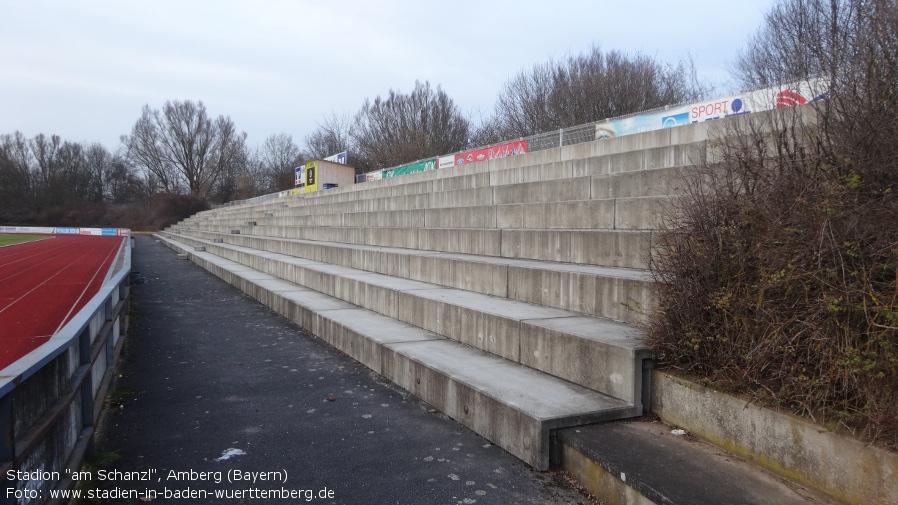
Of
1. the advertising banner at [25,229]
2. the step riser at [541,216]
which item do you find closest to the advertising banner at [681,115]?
the step riser at [541,216]

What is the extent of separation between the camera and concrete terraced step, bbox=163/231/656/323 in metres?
4.33

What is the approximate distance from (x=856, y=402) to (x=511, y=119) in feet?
118

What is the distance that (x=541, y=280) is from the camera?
5488 mm

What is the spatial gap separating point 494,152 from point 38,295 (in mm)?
11686

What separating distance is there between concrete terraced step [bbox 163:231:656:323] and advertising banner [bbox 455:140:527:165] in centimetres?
696

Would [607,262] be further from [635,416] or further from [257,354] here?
[257,354]

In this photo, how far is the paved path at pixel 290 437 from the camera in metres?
3.19

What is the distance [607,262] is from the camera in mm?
5625

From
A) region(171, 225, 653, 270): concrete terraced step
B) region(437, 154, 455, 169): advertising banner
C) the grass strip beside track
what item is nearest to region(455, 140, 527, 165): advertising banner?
region(437, 154, 455, 169): advertising banner

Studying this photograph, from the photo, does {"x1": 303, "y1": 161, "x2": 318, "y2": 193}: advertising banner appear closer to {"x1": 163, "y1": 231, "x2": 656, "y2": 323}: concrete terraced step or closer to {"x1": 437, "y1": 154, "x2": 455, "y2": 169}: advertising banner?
{"x1": 437, "y1": 154, "x2": 455, "y2": 169}: advertising banner

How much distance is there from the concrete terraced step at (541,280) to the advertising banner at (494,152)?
696 cm

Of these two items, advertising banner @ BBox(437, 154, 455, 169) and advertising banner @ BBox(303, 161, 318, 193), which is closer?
advertising banner @ BBox(437, 154, 455, 169)

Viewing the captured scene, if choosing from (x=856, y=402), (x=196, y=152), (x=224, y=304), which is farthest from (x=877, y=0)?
(x=196, y=152)

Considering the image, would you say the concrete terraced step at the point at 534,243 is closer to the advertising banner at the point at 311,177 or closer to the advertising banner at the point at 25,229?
the advertising banner at the point at 311,177
